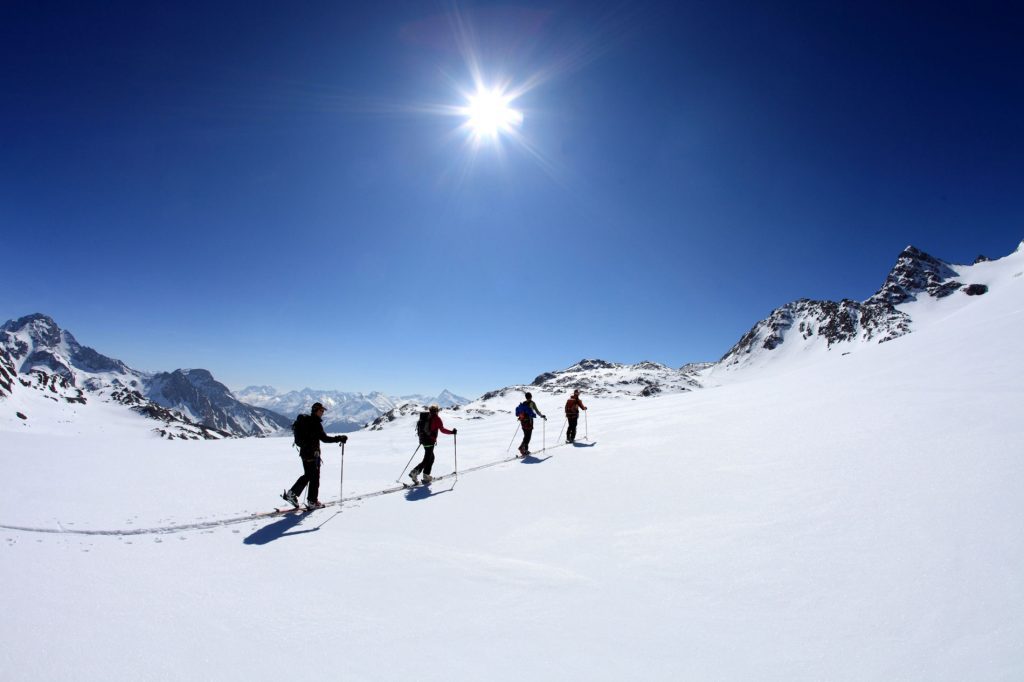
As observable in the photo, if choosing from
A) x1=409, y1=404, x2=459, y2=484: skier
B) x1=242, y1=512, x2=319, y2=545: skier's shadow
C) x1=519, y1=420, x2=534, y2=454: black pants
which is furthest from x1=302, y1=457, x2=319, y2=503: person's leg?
x1=519, y1=420, x2=534, y2=454: black pants

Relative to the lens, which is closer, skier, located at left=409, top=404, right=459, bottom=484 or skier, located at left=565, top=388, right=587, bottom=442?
skier, located at left=409, top=404, right=459, bottom=484

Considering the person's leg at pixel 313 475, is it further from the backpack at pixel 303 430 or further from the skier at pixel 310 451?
the backpack at pixel 303 430

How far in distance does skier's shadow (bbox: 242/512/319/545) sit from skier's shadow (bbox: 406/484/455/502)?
7.85 ft

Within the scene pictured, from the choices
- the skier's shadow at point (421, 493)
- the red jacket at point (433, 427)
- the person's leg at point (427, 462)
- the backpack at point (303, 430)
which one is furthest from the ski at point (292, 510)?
the red jacket at point (433, 427)

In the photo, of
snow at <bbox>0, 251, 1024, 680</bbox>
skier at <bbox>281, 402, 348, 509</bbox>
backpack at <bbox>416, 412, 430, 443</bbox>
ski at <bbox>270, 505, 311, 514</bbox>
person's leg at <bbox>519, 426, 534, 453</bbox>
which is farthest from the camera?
person's leg at <bbox>519, 426, 534, 453</bbox>

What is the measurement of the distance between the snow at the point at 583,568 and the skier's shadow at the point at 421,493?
0.42 feet

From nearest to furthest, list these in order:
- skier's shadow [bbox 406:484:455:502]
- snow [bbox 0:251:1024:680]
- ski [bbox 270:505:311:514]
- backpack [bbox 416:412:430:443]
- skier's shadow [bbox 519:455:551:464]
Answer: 1. snow [bbox 0:251:1024:680]
2. ski [bbox 270:505:311:514]
3. skier's shadow [bbox 406:484:455:502]
4. backpack [bbox 416:412:430:443]
5. skier's shadow [bbox 519:455:551:464]

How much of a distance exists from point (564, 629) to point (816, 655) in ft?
7.59

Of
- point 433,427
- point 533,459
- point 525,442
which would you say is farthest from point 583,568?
point 525,442

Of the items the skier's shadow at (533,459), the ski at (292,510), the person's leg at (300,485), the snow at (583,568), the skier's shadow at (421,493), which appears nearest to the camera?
the snow at (583,568)

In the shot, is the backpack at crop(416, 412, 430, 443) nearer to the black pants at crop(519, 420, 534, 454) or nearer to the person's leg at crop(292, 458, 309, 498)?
the person's leg at crop(292, 458, 309, 498)

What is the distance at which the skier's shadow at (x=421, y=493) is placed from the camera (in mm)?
10188

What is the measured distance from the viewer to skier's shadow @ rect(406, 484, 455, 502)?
10188 mm

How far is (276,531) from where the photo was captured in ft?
25.7
